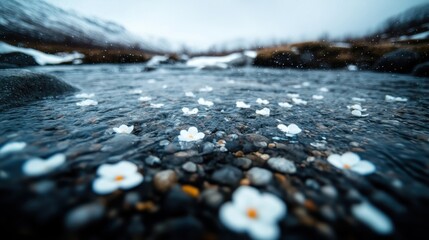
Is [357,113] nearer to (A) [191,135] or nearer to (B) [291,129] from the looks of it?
(B) [291,129]

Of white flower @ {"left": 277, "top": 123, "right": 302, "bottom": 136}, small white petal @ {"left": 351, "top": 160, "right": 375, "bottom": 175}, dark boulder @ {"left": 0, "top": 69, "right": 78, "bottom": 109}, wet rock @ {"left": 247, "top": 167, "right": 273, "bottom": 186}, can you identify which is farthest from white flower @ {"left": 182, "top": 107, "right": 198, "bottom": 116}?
dark boulder @ {"left": 0, "top": 69, "right": 78, "bottom": 109}

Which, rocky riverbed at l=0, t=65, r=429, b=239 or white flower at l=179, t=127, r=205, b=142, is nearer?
rocky riverbed at l=0, t=65, r=429, b=239

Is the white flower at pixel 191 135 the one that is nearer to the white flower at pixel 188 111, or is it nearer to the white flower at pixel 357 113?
the white flower at pixel 188 111

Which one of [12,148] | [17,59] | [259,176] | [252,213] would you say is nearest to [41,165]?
[12,148]

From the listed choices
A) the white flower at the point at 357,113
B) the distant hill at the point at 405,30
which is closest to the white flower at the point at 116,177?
the white flower at the point at 357,113

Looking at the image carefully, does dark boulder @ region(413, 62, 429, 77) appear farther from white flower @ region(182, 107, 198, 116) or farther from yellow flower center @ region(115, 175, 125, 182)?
yellow flower center @ region(115, 175, 125, 182)

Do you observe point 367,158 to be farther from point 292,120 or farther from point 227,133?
point 227,133
